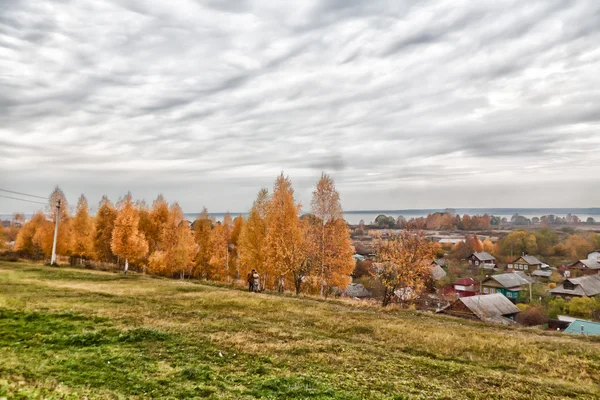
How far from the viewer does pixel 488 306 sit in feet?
157

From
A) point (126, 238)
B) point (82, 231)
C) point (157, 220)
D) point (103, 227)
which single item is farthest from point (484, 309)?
point (82, 231)

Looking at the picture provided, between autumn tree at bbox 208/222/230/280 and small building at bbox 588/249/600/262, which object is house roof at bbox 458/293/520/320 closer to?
autumn tree at bbox 208/222/230/280

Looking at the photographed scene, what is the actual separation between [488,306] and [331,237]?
2876 centimetres

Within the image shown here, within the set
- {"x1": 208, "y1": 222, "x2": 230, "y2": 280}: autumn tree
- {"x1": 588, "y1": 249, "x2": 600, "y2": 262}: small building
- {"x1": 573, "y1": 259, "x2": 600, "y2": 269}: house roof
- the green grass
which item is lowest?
{"x1": 573, "y1": 259, "x2": 600, "y2": 269}: house roof

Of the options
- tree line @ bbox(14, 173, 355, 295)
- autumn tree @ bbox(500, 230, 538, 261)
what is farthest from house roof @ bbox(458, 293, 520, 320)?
autumn tree @ bbox(500, 230, 538, 261)

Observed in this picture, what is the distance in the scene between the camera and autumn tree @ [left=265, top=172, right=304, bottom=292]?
31312 mm

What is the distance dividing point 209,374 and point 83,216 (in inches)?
2193

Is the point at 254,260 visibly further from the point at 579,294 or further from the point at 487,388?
the point at 579,294

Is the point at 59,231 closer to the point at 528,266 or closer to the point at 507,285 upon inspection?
the point at 507,285

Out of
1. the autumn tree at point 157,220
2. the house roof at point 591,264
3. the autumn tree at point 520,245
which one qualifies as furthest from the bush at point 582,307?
the autumn tree at point 520,245

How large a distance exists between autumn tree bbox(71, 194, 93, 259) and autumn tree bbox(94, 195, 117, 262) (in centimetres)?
119

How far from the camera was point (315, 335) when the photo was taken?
45.1 ft

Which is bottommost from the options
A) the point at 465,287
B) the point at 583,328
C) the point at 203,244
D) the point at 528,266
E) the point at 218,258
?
the point at 465,287

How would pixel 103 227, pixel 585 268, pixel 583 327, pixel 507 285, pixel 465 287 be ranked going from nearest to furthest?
pixel 583 327
pixel 103 227
pixel 507 285
pixel 465 287
pixel 585 268
